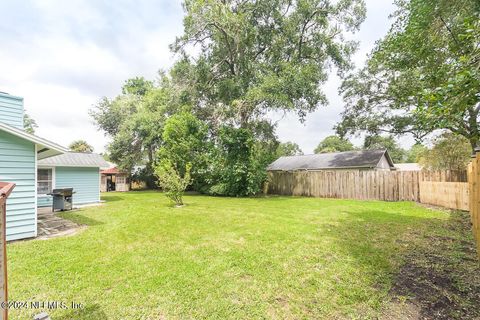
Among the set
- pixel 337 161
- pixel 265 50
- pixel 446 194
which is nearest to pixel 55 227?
pixel 446 194

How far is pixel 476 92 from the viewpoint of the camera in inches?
110

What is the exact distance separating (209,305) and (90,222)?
6.16 m

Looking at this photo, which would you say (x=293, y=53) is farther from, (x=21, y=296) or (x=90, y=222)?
(x=21, y=296)

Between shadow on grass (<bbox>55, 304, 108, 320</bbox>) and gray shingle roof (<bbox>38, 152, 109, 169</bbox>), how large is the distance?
10614 millimetres

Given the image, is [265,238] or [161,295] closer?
[161,295]

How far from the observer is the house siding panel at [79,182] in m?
11.0

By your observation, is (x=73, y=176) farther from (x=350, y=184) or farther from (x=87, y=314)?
(x=350, y=184)

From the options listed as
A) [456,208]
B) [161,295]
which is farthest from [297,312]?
[456,208]

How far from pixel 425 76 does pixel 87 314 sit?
8150 millimetres

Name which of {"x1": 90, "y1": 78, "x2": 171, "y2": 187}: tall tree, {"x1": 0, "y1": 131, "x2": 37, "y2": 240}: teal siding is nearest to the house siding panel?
{"x1": 0, "y1": 131, "x2": 37, "y2": 240}: teal siding

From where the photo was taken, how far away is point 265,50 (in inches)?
690

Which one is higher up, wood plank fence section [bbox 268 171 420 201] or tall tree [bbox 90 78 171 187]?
tall tree [bbox 90 78 171 187]

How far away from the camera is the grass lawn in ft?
8.83

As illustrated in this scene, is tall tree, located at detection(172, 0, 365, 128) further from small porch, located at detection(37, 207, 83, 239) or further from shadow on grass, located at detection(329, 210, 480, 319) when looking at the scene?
small porch, located at detection(37, 207, 83, 239)
